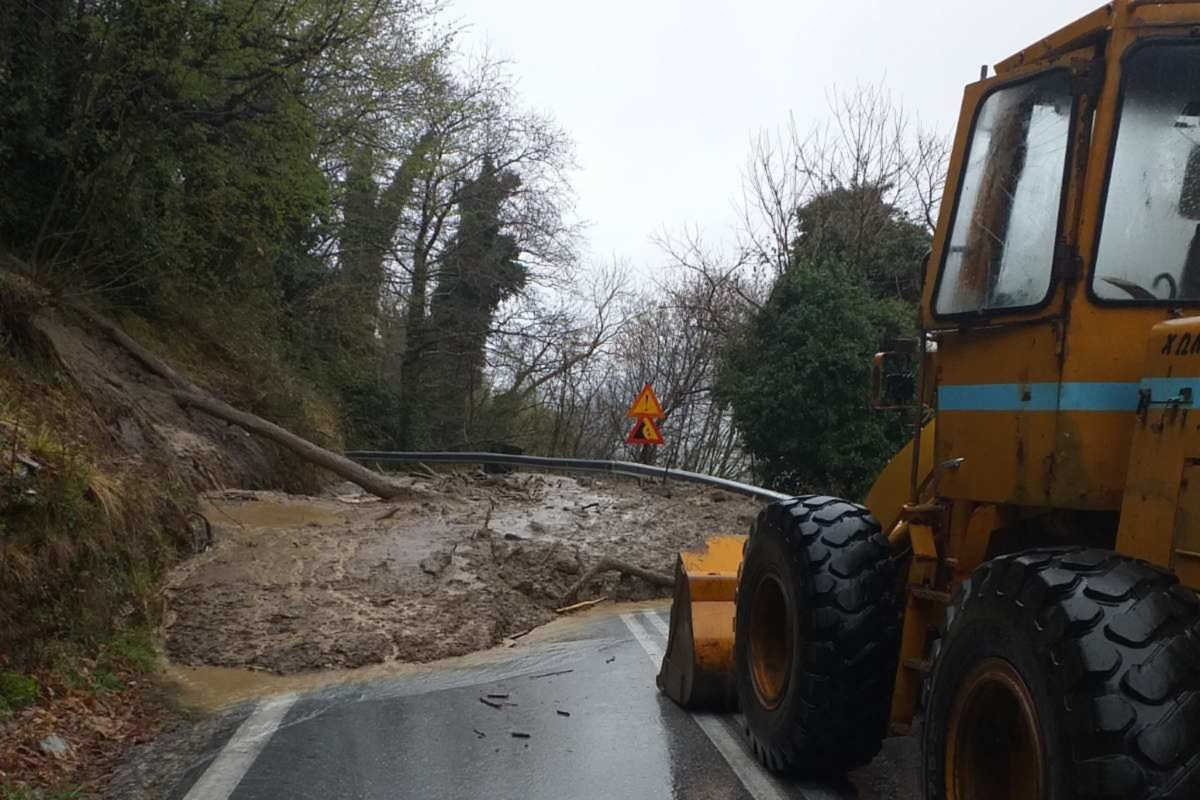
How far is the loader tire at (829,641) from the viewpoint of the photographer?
4938 millimetres

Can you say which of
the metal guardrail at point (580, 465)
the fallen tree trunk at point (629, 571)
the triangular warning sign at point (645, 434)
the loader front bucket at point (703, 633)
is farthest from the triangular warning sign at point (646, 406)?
the loader front bucket at point (703, 633)

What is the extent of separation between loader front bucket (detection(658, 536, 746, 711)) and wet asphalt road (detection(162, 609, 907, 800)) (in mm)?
138

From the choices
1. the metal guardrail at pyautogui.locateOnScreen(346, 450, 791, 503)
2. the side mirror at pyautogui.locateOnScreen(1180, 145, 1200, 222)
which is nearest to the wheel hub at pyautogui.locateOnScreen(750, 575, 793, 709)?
the side mirror at pyautogui.locateOnScreen(1180, 145, 1200, 222)

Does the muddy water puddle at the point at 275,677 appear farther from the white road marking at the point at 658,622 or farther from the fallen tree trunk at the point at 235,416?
the fallen tree trunk at the point at 235,416

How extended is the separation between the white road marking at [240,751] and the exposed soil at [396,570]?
3.63ft

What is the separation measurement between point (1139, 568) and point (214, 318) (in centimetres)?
2167

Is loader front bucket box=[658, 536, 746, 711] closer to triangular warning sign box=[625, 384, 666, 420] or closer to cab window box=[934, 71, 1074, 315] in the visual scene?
cab window box=[934, 71, 1074, 315]

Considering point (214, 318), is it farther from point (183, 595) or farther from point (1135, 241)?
point (1135, 241)

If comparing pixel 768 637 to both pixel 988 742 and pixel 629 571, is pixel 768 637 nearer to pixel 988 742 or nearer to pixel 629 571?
pixel 988 742

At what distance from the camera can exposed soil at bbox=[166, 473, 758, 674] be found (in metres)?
8.77

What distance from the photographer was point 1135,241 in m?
3.88

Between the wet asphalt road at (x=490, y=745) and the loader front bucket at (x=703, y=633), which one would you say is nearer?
the wet asphalt road at (x=490, y=745)

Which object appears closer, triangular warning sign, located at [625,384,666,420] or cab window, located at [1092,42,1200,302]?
cab window, located at [1092,42,1200,302]

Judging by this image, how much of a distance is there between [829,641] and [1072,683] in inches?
75.4
